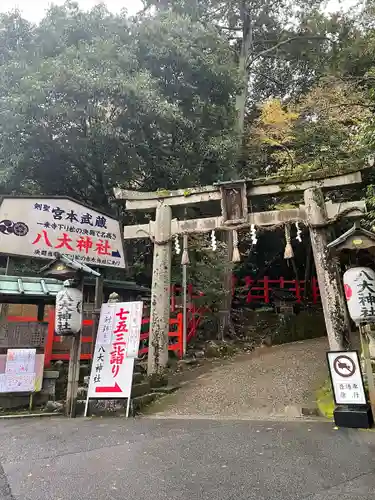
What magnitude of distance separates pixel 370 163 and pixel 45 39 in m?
11.5

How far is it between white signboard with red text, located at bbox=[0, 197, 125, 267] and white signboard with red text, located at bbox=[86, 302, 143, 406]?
1.55 metres

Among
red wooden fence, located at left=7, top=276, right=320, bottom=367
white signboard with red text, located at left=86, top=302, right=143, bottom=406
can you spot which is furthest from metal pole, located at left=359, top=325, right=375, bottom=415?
red wooden fence, located at left=7, top=276, right=320, bottom=367

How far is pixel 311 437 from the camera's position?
4973mm

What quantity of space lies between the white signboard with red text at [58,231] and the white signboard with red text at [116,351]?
1555 millimetres

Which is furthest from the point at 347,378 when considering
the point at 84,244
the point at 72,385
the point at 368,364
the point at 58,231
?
the point at 58,231

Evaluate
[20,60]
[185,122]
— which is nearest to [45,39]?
[20,60]

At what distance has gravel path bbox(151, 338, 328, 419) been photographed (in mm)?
7090

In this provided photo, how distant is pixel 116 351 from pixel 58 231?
112 inches

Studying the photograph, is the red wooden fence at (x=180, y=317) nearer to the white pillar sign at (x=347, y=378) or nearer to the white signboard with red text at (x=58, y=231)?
the white signboard with red text at (x=58, y=231)

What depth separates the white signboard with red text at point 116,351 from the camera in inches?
271

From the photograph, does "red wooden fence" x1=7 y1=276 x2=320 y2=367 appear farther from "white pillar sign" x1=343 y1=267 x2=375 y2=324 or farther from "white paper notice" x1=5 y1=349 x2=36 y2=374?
"white pillar sign" x1=343 y1=267 x2=375 y2=324

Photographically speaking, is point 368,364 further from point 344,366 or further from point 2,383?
point 2,383

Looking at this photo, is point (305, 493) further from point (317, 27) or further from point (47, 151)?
point (317, 27)

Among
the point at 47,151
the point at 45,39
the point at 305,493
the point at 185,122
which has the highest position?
the point at 45,39
